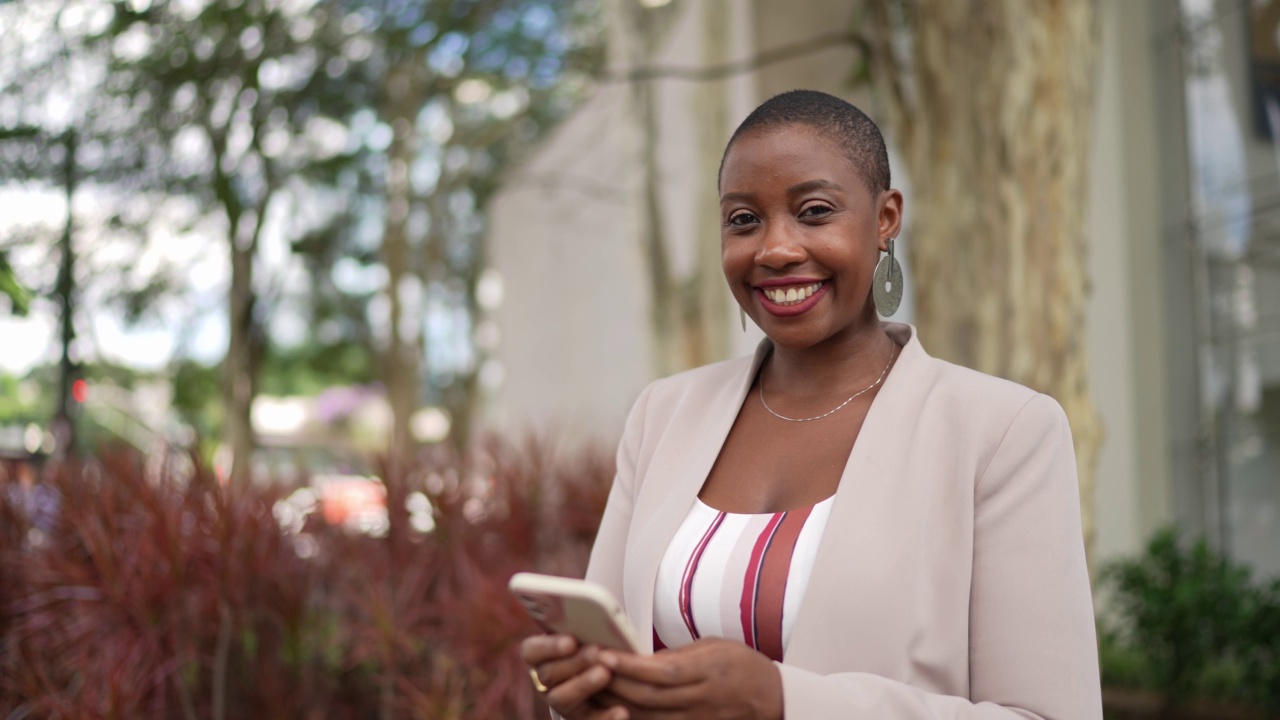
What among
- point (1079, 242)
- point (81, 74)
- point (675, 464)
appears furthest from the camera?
point (81, 74)

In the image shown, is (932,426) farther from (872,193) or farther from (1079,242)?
(1079,242)

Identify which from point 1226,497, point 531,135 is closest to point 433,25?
point 1226,497

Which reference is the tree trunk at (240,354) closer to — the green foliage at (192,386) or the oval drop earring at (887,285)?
the green foliage at (192,386)

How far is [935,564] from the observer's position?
176 cm

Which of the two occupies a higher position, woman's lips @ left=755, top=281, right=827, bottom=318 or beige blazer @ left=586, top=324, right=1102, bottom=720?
woman's lips @ left=755, top=281, right=827, bottom=318

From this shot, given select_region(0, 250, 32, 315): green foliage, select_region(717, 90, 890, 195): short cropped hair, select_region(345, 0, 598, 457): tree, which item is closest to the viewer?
select_region(717, 90, 890, 195): short cropped hair

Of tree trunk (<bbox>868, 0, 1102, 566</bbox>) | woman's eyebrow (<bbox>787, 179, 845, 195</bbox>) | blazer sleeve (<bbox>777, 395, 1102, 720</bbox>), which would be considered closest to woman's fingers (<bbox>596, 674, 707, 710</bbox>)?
blazer sleeve (<bbox>777, 395, 1102, 720</bbox>)

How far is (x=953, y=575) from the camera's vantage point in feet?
5.75

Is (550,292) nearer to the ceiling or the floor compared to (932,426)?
nearer to the ceiling

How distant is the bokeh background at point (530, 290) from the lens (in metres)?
4.85

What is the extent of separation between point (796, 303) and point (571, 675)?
28.7 inches

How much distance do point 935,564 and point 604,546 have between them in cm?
65

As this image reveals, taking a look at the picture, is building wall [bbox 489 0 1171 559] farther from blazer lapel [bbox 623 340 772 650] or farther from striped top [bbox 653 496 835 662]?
striped top [bbox 653 496 835 662]

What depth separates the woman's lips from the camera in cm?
196
